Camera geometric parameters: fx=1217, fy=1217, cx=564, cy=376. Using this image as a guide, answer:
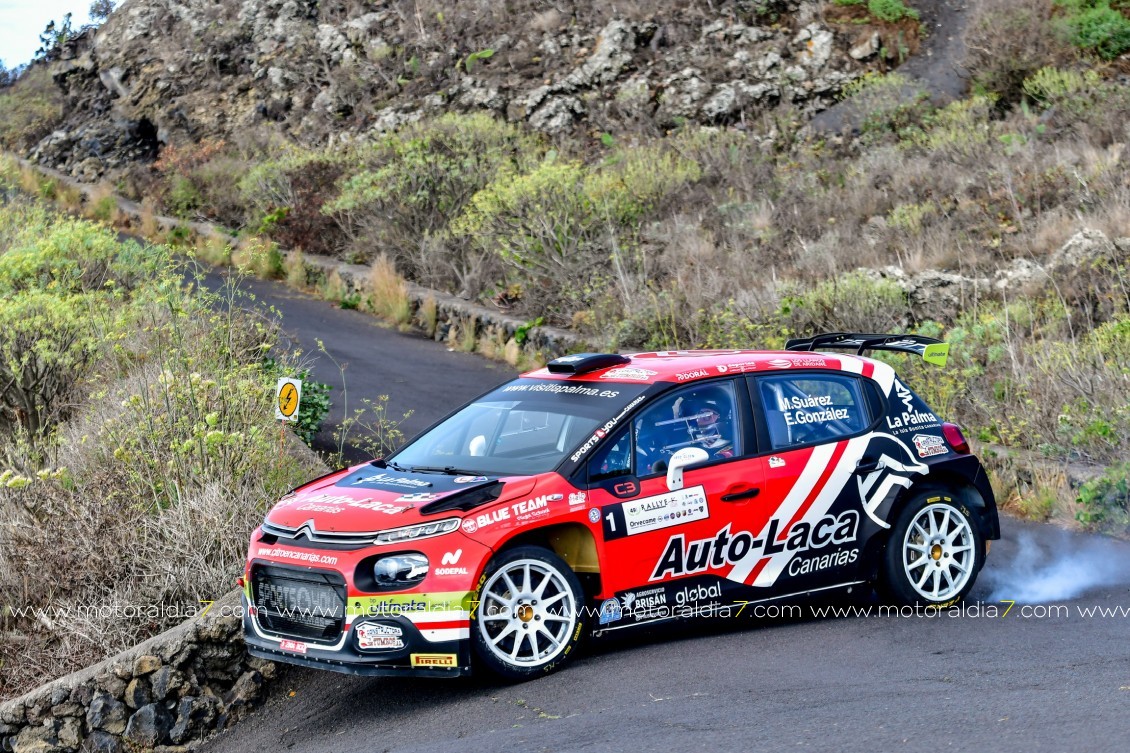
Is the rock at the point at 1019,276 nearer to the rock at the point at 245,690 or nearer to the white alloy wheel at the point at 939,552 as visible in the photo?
the white alloy wheel at the point at 939,552

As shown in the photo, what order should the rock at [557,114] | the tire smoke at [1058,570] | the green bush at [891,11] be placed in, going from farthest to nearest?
the rock at [557,114] → the green bush at [891,11] → the tire smoke at [1058,570]

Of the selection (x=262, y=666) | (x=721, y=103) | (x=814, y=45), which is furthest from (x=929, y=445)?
(x=814, y=45)

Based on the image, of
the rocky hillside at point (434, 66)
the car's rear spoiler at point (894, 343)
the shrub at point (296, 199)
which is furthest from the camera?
the rocky hillside at point (434, 66)

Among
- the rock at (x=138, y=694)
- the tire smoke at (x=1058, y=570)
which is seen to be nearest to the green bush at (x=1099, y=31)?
the tire smoke at (x=1058, y=570)

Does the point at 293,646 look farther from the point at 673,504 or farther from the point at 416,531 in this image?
the point at 673,504

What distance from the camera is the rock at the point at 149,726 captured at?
732 centimetres

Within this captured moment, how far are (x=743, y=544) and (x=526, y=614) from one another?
146cm

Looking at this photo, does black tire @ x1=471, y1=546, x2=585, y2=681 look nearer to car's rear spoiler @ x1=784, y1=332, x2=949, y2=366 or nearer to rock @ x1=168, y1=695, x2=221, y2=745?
rock @ x1=168, y1=695, x2=221, y2=745

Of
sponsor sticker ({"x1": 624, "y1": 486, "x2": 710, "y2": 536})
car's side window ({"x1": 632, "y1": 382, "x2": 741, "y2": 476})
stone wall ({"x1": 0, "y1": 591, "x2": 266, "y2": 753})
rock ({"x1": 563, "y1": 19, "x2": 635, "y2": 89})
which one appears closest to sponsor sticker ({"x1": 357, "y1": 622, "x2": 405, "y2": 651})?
sponsor sticker ({"x1": 624, "y1": 486, "x2": 710, "y2": 536})

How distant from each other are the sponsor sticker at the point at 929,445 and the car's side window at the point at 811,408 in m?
0.37

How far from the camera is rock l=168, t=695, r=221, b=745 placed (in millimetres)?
7309

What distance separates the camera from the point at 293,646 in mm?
6469

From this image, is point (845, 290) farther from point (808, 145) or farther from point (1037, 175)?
point (808, 145)

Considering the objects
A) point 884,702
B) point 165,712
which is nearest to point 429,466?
point 165,712
